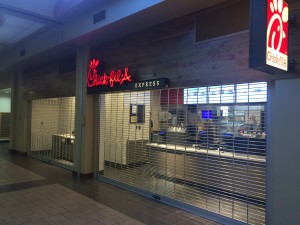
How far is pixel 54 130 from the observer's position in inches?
339

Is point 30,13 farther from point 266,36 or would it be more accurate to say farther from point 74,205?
point 266,36

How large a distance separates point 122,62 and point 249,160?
127 inches

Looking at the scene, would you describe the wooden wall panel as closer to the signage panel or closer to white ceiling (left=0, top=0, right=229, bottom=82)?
white ceiling (left=0, top=0, right=229, bottom=82)

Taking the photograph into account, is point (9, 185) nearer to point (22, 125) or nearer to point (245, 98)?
point (22, 125)

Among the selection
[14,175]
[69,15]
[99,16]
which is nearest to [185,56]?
[99,16]

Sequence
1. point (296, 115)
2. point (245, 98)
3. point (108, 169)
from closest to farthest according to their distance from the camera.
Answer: point (296, 115), point (245, 98), point (108, 169)

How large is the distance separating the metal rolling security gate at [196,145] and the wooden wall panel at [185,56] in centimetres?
22

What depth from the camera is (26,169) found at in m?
7.18

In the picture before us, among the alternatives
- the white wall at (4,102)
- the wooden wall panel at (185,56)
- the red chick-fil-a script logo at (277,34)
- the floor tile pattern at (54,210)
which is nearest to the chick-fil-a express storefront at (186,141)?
the wooden wall panel at (185,56)

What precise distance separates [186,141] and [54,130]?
5615 millimetres

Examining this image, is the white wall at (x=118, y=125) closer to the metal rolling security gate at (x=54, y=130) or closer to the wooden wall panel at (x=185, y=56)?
the wooden wall panel at (x=185, y=56)

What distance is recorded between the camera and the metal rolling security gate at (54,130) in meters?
7.73

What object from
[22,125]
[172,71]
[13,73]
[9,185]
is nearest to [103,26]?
[172,71]

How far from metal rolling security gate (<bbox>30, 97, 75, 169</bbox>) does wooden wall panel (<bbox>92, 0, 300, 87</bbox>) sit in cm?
279
